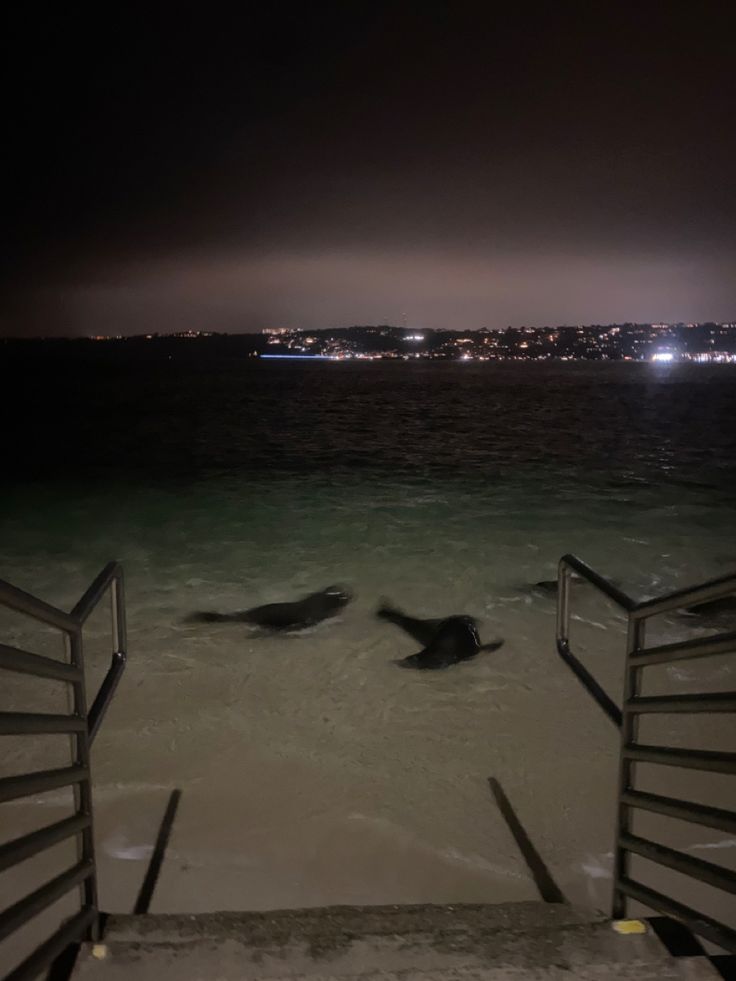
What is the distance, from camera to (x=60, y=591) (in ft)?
31.9

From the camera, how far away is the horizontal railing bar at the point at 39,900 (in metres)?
1.65

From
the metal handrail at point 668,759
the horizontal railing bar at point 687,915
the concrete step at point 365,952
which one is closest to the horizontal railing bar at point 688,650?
the metal handrail at point 668,759

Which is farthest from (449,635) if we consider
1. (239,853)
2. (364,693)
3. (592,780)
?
(239,853)

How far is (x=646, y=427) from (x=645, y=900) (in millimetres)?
42101

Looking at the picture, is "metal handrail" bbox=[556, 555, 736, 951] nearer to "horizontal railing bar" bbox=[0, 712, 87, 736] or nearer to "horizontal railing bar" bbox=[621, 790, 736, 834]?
"horizontal railing bar" bbox=[621, 790, 736, 834]

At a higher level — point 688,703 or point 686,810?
point 688,703

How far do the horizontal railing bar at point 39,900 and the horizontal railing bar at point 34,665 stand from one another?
1.76 feet

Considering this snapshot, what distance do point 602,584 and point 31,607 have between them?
1.99m

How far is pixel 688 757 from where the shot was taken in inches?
79.2

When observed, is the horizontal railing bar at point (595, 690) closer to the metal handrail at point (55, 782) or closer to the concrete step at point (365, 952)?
the concrete step at point (365, 952)

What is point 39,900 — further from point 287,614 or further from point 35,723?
point 287,614

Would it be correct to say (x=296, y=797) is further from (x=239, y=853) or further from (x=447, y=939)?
(x=447, y=939)

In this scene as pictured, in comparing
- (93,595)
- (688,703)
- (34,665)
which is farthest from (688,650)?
(93,595)

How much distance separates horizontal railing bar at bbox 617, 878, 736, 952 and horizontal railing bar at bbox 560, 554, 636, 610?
89cm
